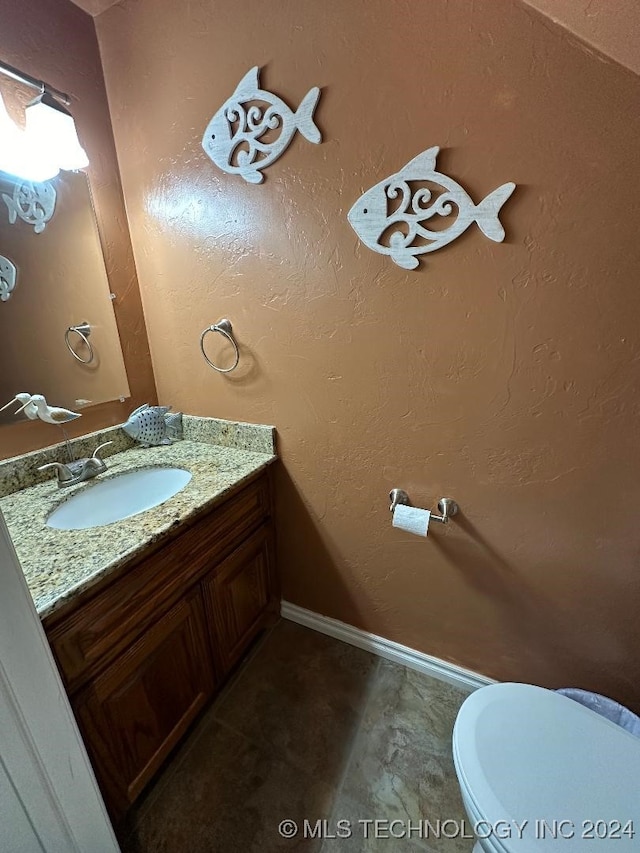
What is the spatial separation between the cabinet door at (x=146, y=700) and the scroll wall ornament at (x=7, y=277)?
109 centimetres

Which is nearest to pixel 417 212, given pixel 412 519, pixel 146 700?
pixel 412 519

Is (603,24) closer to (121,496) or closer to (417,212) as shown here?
(417,212)

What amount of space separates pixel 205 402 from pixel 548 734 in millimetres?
1446

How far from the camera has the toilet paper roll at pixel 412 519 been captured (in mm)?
1122

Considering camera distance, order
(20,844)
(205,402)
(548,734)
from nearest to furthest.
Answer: (20,844)
(548,734)
(205,402)

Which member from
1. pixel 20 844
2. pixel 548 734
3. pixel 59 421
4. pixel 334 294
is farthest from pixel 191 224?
pixel 548 734

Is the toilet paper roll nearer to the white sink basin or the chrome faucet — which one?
the white sink basin

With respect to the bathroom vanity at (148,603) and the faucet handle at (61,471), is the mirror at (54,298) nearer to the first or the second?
the faucet handle at (61,471)

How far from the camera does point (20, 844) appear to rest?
550mm

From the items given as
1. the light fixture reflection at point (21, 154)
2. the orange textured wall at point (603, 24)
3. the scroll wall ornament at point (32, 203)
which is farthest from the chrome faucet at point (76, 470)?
the orange textured wall at point (603, 24)

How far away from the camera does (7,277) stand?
1.11 m

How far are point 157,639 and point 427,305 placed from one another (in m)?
1.19

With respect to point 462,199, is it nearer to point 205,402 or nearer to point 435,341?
point 435,341

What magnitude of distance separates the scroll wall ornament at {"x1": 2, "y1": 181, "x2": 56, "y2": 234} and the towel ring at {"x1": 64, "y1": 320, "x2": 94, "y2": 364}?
31cm
